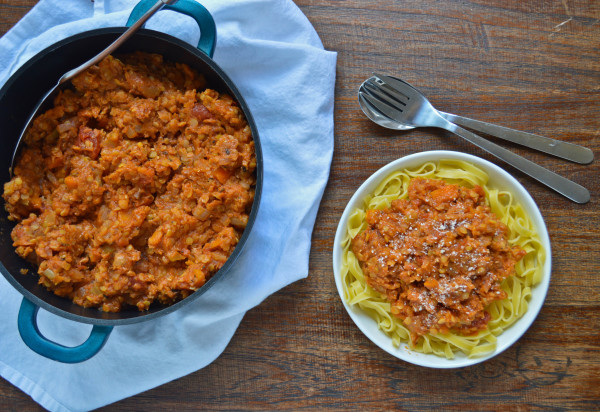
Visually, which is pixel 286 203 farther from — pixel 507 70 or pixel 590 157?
pixel 590 157

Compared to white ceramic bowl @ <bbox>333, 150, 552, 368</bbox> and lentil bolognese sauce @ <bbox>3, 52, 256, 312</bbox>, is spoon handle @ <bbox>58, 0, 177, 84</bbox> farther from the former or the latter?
white ceramic bowl @ <bbox>333, 150, 552, 368</bbox>

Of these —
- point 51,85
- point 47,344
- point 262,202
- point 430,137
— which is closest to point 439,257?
point 430,137

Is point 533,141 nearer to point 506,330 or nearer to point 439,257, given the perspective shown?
point 439,257

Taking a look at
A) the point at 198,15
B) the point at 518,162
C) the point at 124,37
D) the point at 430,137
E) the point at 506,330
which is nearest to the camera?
the point at 124,37

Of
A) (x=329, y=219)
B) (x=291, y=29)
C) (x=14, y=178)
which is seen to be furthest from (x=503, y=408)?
(x=14, y=178)

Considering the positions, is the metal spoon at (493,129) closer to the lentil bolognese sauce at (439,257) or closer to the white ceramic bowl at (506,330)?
the white ceramic bowl at (506,330)
